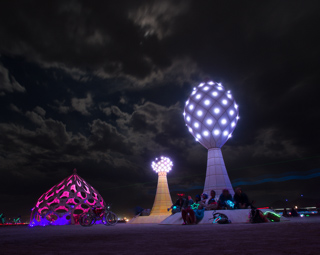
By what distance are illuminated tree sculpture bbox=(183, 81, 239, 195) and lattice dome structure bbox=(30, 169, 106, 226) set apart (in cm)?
1293

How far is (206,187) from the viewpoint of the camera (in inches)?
786

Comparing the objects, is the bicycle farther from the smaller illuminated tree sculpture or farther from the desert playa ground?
the smaller illuminated tree sculpture

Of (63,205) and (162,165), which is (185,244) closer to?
(162,165)

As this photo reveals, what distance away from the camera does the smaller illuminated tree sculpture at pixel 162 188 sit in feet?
87.4

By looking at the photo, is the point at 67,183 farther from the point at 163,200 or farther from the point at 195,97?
the point at 195,97

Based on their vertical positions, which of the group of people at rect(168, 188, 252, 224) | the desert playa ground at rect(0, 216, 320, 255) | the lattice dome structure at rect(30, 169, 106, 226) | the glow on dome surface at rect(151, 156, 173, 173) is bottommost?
the desert playa ground at rect(0, 216, 320, 255)

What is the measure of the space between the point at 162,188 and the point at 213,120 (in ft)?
37.9

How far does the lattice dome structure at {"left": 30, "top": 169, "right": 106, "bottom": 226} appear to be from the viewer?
26641 millimetres

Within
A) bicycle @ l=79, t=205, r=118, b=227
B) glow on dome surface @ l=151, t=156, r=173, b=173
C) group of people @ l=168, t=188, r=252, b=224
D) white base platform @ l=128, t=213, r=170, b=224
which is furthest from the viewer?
glow on dome surface @ l=151, t=156, r=173, b=173

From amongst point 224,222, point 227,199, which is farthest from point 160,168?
point 224,222

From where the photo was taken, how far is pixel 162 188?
28031 millimetres

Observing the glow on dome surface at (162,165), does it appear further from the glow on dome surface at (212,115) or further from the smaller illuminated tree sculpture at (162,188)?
the glow on dome surface at (212,115)

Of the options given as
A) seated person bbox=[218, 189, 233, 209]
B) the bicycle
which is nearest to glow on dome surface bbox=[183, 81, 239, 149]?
seated person bbox=[218, 189, 233, 209]

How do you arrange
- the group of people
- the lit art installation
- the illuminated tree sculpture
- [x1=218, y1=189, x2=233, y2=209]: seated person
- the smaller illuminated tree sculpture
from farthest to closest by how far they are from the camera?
the smaller illuminated tree sculpture, the lit art installation, the illuminated tree sculpture, [x1=218, y1=189, x2=233, y2=209]: seated person, the group of people
